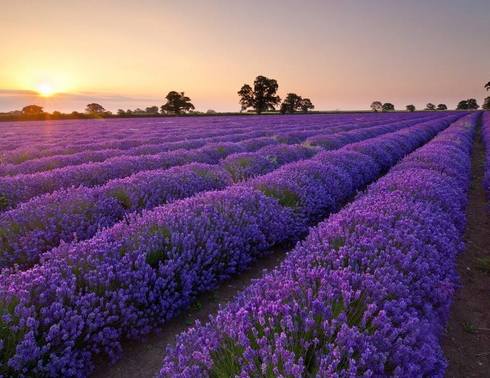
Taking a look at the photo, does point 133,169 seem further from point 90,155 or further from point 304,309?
point 304,309

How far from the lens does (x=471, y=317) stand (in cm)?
364

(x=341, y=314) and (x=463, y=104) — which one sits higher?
(x=341, y=314)

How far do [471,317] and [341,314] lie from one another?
8.43 ft

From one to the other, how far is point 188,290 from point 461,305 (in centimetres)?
286

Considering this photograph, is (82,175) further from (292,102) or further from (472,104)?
(472,104)

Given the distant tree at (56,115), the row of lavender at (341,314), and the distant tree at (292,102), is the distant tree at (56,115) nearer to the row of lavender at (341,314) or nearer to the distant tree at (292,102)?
the distant tree at (292,102)

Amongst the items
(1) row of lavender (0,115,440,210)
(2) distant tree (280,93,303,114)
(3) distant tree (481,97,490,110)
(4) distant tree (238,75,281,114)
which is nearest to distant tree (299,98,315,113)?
(2) distant tree (280,93,303,114)

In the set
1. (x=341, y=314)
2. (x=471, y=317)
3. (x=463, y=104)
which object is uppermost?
(x=341, y=314)

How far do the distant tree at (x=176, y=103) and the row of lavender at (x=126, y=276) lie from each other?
71.9m

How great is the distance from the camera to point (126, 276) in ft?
9.72

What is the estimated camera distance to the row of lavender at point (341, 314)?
5.77 ft

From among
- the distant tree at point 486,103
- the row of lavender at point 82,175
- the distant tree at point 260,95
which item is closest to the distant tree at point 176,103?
the distant tree at point 260,95

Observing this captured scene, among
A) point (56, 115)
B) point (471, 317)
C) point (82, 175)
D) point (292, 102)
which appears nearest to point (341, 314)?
point (471, 317)

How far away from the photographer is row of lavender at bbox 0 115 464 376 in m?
2.35
